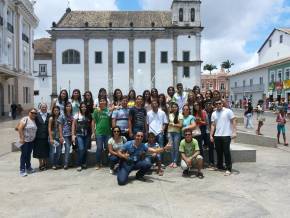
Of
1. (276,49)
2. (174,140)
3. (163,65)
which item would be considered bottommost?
(174,140)

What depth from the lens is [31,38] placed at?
43438 mm

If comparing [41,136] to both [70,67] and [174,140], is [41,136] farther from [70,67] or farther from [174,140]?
[70,67]

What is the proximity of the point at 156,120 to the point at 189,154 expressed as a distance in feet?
3.41

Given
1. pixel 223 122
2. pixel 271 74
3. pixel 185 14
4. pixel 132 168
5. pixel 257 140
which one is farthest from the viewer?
pixel 185 14

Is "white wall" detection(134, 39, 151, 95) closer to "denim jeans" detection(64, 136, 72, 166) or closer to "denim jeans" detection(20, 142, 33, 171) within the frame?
"denim jeans" detection(64, 136, 72, 166)

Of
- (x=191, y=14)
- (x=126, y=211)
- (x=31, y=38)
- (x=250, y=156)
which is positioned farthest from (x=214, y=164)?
(x=191, y=14)

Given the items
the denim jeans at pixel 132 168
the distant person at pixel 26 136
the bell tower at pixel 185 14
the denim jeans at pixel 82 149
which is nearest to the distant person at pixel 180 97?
the denim jeans at pixel 82 149

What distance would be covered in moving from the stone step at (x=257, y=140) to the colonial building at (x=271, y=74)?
33.0 metres

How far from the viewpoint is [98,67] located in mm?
51656

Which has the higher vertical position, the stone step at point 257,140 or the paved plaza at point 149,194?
the stone step at point 257,140

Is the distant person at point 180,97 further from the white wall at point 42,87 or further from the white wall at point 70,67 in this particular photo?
the white wall at point 42,87

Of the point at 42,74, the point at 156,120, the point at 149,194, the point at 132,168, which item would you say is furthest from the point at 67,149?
the point at 42,74

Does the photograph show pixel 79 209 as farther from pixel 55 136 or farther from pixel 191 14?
pixel 191 14

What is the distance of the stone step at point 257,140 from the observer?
1334cm
